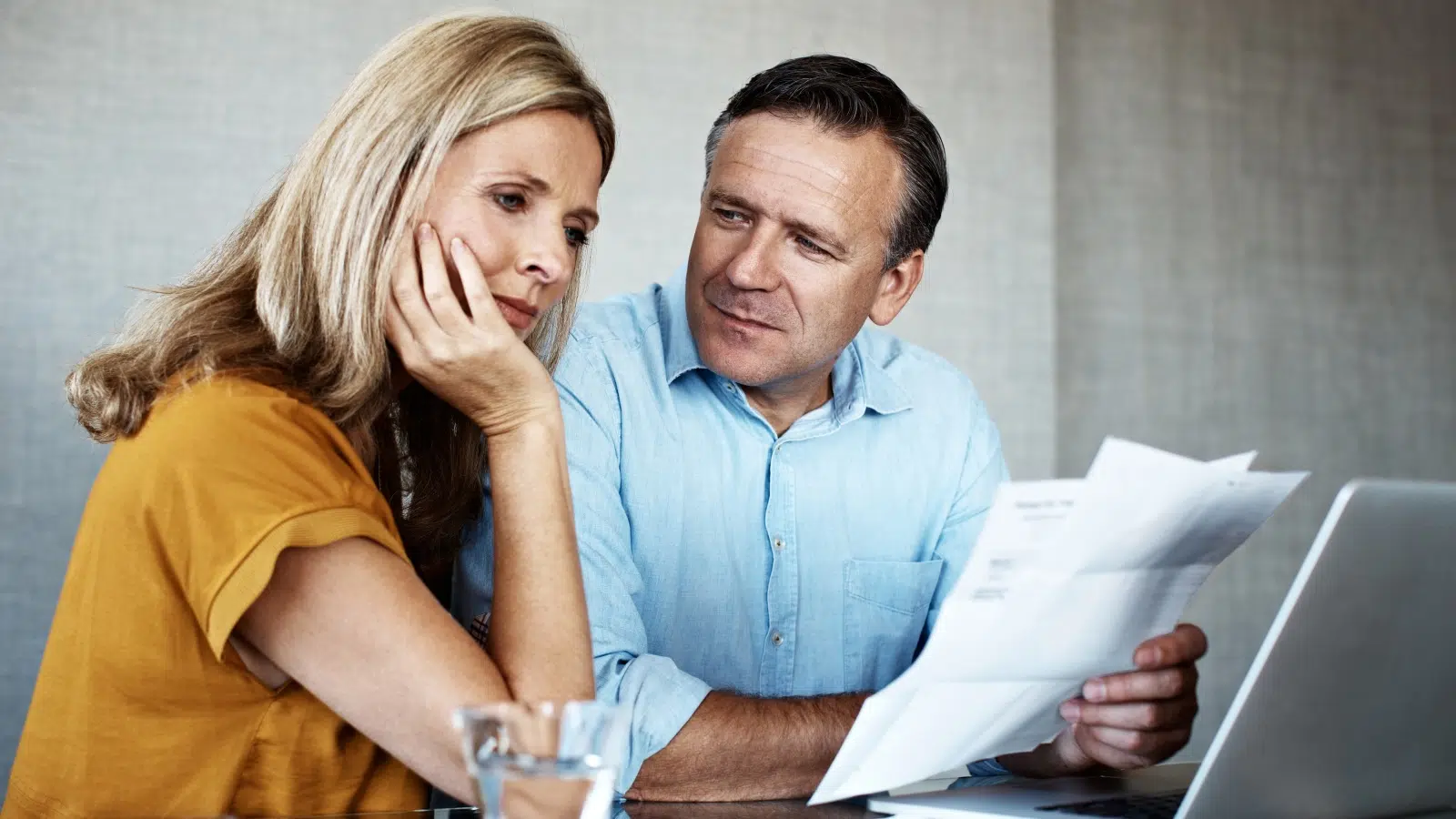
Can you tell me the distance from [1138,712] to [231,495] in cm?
83

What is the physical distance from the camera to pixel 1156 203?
341cm

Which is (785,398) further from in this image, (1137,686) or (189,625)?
(189,625)

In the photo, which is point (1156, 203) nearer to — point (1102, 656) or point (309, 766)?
point (1102, 656)

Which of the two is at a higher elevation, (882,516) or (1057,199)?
(1057,199)

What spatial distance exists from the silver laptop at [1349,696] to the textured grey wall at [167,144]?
194 centimetres

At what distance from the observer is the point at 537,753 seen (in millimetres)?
694

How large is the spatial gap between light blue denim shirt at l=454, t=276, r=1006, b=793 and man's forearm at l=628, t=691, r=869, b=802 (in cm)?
35

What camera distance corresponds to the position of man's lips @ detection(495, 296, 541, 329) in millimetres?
1316

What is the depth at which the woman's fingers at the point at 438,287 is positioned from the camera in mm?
1228

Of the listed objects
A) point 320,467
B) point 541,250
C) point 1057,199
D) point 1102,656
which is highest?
point 1057,199

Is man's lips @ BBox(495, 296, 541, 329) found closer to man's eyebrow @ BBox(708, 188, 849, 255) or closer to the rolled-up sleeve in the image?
the rolled-up sleeve

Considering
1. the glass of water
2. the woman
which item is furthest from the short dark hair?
the glass of water

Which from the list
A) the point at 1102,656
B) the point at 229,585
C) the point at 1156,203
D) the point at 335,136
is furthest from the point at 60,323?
the point at 1156,203

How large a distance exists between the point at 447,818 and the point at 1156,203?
281 centimetres
